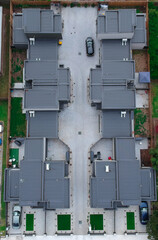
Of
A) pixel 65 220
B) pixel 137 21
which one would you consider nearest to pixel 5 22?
pixel 137 21

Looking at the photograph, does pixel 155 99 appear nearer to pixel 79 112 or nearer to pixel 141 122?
pixel 141 122

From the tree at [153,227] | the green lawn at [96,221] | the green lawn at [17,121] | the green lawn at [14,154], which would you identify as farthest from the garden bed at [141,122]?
the green lawn at [14,154]

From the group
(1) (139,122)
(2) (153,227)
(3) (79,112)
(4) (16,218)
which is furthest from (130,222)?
(3) (79,112)

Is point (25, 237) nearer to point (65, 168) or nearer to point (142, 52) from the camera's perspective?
point (65, 168)

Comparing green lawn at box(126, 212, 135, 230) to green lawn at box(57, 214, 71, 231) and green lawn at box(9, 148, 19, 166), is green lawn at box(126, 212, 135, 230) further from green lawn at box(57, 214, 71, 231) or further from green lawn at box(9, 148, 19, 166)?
green lawn at box(9, 148, 19, 166)

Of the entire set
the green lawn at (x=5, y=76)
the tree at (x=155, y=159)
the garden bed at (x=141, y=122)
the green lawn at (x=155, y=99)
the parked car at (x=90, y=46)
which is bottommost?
the tree at (x=155, y=159)

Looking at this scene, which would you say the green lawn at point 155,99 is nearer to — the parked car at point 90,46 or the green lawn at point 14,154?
the parked car at point 90,46
